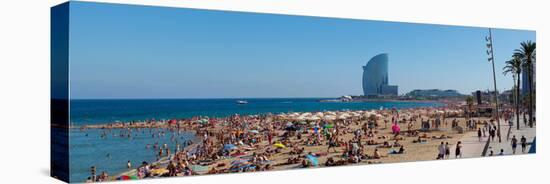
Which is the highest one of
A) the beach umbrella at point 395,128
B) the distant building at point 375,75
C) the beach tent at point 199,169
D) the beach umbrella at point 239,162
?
the distant building at point 375,75

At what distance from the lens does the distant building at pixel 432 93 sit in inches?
818

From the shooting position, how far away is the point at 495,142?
22.0 metres

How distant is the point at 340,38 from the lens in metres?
19.4

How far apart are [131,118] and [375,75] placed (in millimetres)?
7562

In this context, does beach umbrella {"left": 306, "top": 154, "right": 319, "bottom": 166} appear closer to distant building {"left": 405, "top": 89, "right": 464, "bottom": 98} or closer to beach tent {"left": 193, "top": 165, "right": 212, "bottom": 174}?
beach tent {"left": 193, "top": 165, "right": 212, "bottom": 174}

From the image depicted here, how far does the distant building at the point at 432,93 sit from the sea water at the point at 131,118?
3623 millimetres

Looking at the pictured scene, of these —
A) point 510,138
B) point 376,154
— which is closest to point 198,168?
point 376,154

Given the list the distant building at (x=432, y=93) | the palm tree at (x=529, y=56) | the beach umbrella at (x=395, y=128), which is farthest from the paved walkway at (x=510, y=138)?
the beach umbrella at (x=395, y=128)

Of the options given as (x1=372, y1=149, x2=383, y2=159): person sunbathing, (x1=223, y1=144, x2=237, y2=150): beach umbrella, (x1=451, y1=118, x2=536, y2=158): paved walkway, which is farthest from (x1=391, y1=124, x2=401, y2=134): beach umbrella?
(x1=223, y1=144, x2=237, y2=150): beach umbrella

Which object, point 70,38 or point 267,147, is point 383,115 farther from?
point 70,38

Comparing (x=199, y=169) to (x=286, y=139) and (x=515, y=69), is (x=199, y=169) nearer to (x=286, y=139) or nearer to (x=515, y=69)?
(x=286, y=139)

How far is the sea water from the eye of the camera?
1527 centimetres

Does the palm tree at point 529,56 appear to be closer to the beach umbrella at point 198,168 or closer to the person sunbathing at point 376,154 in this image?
the person sunbathing at point 376,154

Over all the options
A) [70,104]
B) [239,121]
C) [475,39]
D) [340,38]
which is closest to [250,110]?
[239,121]
